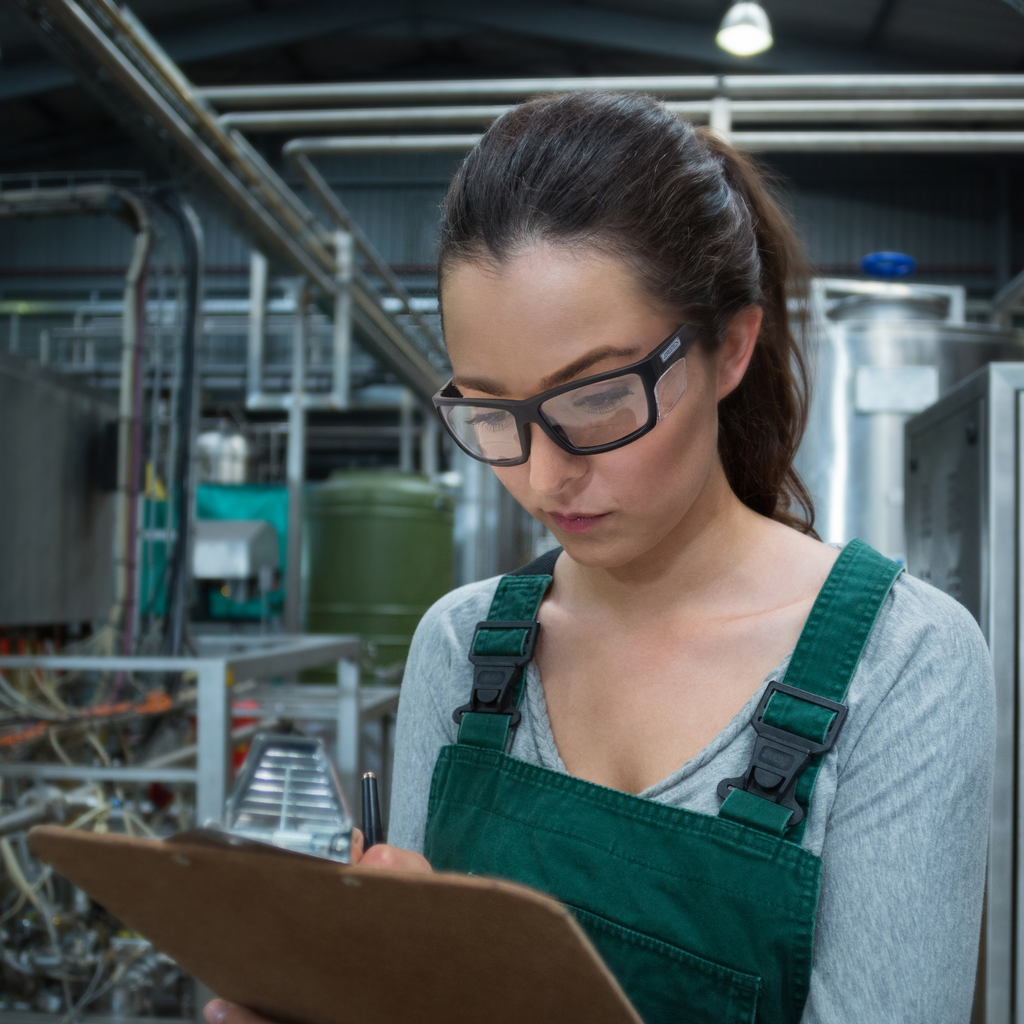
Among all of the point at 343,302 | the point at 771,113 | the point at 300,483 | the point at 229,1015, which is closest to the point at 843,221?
the point at 300,483

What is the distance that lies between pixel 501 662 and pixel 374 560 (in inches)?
173

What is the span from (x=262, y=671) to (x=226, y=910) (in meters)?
1.62

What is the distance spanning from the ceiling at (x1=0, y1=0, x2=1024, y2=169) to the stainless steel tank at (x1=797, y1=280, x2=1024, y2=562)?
4684 mm

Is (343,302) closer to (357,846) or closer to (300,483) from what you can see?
(300,483)

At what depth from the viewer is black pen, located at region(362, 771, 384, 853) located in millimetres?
684

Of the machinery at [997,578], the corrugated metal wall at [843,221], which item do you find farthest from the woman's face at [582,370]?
the corrugated metal wall at [843,221]

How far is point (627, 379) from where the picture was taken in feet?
2.21

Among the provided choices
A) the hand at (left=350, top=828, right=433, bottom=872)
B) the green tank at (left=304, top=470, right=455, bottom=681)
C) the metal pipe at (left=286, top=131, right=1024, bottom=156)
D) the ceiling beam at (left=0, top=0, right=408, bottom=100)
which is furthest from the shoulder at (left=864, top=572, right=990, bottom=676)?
the ceiling beam at (left=0, top=0, right=408, bottom=100)

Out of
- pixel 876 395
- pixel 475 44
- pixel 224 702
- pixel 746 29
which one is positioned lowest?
pixel 224 702

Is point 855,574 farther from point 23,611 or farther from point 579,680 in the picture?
point 23,611

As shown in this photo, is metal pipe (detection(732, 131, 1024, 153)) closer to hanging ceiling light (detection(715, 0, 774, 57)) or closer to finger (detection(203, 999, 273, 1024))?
finger (detection(203, 999, 273, 1024))

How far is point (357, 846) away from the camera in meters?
0.66

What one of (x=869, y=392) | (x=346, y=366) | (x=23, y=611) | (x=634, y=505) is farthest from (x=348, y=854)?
(x=346, y=366)

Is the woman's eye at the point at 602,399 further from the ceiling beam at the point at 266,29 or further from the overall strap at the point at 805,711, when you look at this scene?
the ceiling beam at the point at 266,29
